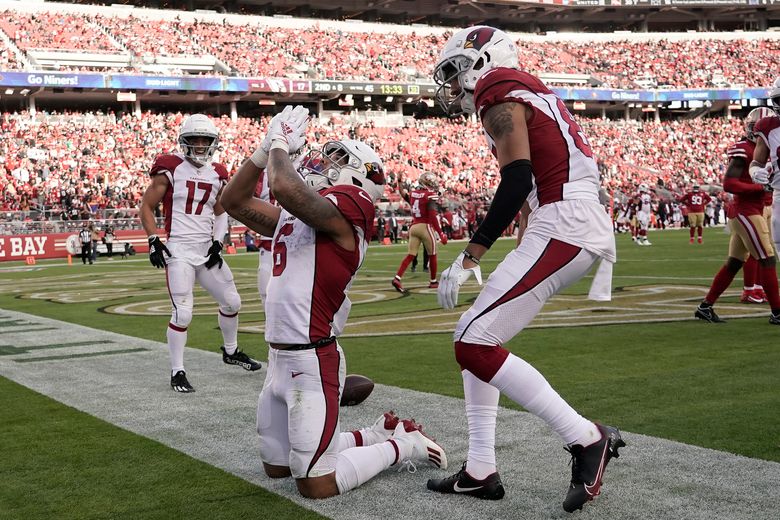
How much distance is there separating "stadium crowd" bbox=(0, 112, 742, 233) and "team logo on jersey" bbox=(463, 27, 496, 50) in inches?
1186

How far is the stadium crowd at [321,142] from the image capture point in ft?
114

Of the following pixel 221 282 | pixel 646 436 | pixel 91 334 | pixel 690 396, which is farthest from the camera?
pixel 91 334

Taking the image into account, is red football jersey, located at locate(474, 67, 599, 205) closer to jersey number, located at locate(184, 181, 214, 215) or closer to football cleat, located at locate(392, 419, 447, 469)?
football cleat, located at locate(392, 419, 447, 469)

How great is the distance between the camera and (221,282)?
7.48 meters

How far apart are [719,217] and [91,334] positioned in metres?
40.9

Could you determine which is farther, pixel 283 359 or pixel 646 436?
pixel 646 436

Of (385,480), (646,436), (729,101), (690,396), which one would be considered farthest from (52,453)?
(729,101)

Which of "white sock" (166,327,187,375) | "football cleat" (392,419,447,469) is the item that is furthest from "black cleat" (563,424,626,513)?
"white sock" (166,327,187,375)

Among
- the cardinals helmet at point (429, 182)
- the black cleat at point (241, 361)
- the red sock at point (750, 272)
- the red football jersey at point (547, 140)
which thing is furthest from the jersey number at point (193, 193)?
the cardinals helmet at point (429, 182)

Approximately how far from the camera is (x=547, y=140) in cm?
382

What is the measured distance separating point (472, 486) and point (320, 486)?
67 cm

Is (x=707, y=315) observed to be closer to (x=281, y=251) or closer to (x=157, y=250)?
(x=157, y=250)

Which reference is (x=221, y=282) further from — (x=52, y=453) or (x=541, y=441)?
(x=541, y=441)

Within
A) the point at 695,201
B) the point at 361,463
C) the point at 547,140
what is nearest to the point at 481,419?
the point at 361,463
